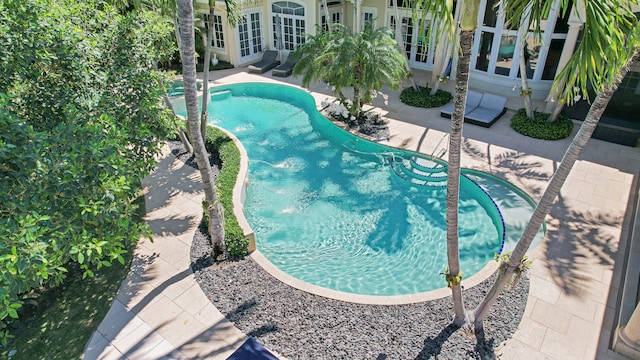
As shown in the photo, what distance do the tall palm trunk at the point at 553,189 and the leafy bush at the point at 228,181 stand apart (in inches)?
208

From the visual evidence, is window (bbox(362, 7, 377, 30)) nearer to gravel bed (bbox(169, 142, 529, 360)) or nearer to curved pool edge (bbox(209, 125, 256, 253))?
curved pool edge (bbox(209, 125, 256, 253))

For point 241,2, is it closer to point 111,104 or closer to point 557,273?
point 111,104

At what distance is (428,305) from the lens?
841 centimetres

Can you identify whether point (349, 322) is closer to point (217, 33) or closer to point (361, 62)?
point (361, 62)

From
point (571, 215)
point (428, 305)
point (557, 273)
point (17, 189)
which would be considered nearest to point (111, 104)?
point (17, 189)

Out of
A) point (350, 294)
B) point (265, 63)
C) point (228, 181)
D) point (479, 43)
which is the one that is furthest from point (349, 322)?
point (265, 63)

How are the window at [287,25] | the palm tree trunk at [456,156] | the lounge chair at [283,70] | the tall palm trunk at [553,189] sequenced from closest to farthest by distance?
the palm tree trunk at [456,156] < the tall palm trunk at [553,189] < the lounge chair at [283,70] < the window at [287,25]

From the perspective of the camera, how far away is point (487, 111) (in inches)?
658

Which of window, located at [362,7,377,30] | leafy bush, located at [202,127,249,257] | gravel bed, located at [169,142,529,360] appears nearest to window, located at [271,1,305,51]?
window, located at [362,7,377,30]

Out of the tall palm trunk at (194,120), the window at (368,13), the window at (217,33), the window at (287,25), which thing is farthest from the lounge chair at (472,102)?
the window at (217,33)

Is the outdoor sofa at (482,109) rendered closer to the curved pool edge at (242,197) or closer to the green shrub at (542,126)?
the green shrub at (542,126)

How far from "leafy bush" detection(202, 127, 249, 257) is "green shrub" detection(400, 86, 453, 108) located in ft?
26.9

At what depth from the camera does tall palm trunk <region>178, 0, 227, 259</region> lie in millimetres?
7113

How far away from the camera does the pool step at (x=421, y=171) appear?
13297 millimetres
